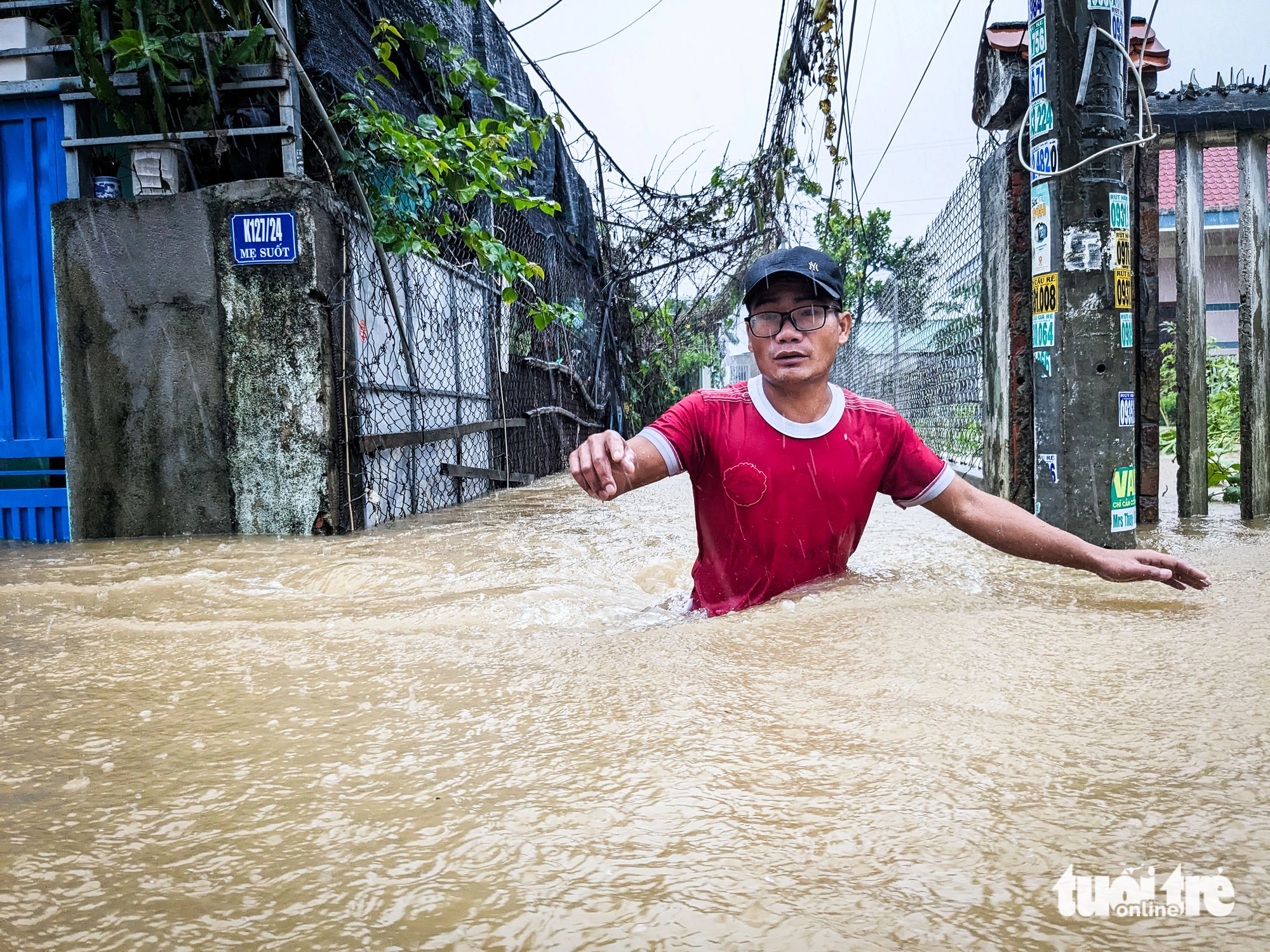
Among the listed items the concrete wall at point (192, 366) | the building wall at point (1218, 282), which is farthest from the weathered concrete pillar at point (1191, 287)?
the building wall at point (1218, 282)

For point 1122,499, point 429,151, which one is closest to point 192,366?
point 429,151

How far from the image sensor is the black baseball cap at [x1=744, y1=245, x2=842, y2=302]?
2484 millimetres

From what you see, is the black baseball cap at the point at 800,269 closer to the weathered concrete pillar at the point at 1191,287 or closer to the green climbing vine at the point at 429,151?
the weathered concrete pillar at the point at 1191,287

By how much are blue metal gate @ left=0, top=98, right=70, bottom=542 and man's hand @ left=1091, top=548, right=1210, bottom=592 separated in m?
5.12

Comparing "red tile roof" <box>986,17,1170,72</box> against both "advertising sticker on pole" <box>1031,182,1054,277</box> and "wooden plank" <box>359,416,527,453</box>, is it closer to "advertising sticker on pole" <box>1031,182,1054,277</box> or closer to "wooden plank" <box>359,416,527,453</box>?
"advertising sticker on pole" <box>1031,182,1054,277</box>

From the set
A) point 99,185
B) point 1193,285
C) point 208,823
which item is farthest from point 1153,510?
point 99,185

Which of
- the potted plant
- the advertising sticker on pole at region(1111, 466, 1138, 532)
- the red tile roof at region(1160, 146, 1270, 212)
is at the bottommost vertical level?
the advertising sticker on pole at region(1111, 466, 1138, 532)

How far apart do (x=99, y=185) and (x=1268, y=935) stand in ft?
18.5

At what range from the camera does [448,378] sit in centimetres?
675

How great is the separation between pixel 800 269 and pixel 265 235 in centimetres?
326

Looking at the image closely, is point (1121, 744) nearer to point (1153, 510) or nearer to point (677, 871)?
point (677, 871)

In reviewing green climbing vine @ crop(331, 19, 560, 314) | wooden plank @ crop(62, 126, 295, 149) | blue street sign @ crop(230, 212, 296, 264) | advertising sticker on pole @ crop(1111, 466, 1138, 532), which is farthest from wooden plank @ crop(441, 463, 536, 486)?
advertising sticker on pole @ crop(1111, 466, 1138, 532)

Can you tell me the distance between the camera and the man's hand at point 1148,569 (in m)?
2.16

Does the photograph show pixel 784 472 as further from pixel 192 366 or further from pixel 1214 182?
pixel 1214 182
